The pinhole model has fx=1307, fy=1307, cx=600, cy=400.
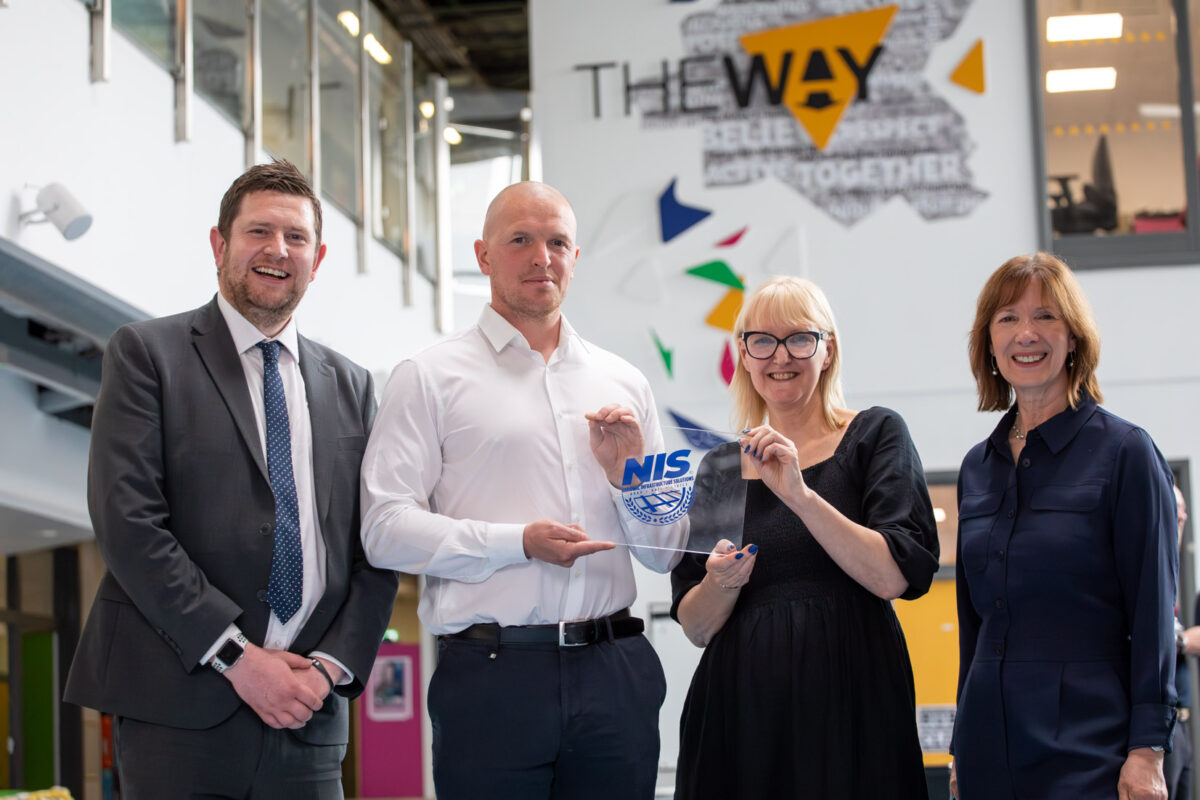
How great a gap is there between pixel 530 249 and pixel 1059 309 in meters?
0.99

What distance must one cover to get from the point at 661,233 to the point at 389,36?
202 cm

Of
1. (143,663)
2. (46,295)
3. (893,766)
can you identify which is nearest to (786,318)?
(893,766)

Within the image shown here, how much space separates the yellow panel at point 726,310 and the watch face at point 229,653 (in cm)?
579

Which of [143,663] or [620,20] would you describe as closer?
[143,663]

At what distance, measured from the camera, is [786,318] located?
8.30ft

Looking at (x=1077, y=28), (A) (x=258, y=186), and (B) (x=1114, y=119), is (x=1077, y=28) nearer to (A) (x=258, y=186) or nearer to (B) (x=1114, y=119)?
(B) (x=1114, y=119)

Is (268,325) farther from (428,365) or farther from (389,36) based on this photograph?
(389,36)

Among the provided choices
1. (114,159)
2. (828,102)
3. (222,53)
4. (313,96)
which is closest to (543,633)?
(114,159)

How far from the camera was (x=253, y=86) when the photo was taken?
18.4 feet

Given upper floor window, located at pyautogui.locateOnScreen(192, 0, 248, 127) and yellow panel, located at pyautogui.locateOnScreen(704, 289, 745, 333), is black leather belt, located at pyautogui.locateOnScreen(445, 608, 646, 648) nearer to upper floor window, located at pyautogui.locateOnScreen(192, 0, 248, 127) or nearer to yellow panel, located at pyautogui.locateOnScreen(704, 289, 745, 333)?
upper floor window, located at pyautogui.locateOnScreen(192, 0, 248, 127)

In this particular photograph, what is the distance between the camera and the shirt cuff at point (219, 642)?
2.19 m

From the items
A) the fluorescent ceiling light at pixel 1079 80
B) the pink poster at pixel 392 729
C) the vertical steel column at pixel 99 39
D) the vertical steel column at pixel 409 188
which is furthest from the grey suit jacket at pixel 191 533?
the pink poster at pixel 392 729

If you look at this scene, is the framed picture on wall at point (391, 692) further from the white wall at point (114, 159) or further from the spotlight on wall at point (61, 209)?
the spotlight on wall at point (61, 209)

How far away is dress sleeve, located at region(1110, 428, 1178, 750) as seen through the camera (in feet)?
7.02
